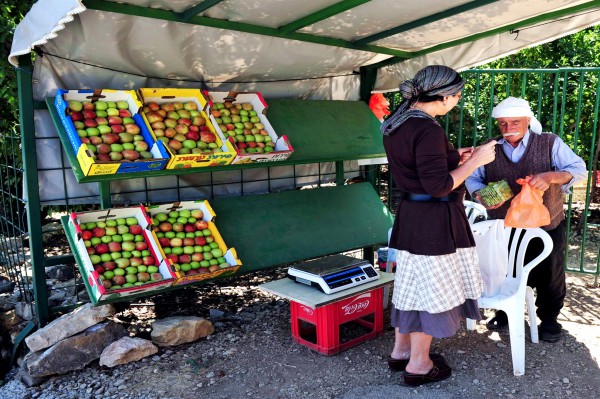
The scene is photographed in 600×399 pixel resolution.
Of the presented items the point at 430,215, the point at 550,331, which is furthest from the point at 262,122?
the point at 550,331

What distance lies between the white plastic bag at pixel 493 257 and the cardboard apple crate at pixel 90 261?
199 cm

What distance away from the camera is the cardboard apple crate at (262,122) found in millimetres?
3947

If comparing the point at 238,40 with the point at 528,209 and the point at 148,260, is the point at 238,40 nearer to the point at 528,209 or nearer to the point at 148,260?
the point at 148,260

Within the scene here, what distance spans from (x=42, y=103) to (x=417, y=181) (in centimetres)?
251

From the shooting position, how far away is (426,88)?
2768 millimetres

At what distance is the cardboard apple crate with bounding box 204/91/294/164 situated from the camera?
3.95 m

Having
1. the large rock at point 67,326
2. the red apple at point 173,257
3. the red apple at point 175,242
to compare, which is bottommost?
the large rock at point 67,326

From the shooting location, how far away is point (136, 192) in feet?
13.9

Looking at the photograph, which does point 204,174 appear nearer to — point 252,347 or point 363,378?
point 252,347

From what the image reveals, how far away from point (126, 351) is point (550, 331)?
2.92m

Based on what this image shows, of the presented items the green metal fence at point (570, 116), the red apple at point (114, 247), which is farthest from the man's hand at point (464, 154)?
the green metal fence at point (570, 116)

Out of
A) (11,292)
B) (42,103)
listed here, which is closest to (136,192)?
(42,103)

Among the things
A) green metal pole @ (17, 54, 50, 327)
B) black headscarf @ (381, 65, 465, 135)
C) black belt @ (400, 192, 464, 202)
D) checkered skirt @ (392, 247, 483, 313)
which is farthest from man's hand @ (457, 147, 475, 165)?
green metal pole @ (17, 54, 50, 327)

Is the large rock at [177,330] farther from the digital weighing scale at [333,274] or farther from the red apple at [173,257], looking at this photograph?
the digital weighing scale at [333,274]
